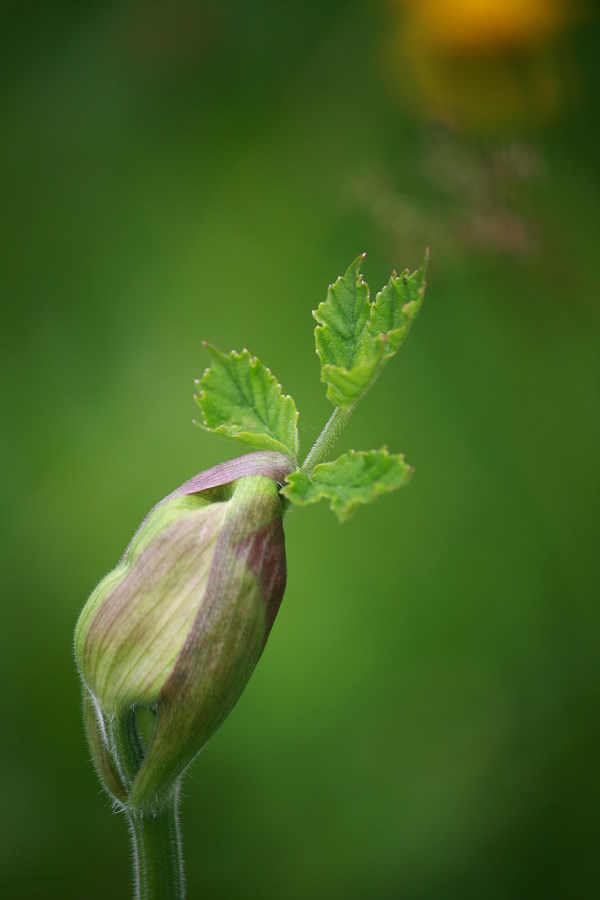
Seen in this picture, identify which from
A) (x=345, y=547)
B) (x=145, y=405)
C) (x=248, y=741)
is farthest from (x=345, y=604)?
(x=145, y=405)

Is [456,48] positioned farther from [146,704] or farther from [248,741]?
[146,704]

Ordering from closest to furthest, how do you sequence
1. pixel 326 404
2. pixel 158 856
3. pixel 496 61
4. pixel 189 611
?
pixel 189 611
pixel 158 856
pixel 496 61
pixel 326 404

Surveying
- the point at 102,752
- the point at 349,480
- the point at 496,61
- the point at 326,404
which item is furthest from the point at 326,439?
the point at 496,61

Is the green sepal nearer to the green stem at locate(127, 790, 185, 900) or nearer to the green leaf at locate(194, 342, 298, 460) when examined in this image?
the green stem at locate(127, 790, 185, 900)

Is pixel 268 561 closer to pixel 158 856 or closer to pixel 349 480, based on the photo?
pixel 349 480

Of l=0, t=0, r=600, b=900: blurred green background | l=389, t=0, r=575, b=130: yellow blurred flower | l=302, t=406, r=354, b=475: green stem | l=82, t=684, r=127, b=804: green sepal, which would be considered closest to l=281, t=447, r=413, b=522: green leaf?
l=302, t=406, r=354, b=475: green stem
